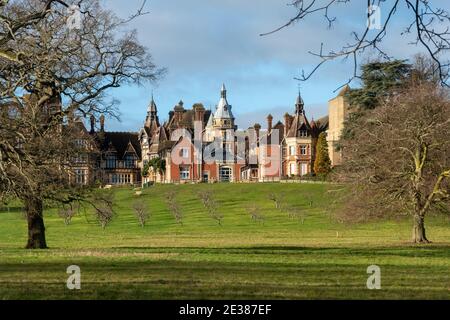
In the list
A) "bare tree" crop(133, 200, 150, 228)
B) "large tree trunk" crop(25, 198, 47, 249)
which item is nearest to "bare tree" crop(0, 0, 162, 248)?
"large tree trunk" crop(25, 198, 47, 249)

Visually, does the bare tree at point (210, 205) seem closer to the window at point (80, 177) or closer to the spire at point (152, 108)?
the window at point (80, 177)

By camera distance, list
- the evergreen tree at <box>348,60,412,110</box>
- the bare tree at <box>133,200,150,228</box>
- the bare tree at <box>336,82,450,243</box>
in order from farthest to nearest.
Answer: the evergreen tree at <box>348,60,412,110</box>
the bare tree at <box>133,200,150,228</box>
the bare tree at <box>336,82,450,243</box>

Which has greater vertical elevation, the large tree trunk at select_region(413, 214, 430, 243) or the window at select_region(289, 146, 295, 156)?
the window at select_region(289, 146, 295, 156)

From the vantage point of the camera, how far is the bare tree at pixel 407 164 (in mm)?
30609

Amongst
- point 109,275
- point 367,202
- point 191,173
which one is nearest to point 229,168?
point 191,173

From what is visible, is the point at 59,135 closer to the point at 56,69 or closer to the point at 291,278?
the point at 56,69

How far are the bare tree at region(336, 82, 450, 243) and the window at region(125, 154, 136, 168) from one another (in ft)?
279

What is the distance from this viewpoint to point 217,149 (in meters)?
104

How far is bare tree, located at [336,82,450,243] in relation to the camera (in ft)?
100

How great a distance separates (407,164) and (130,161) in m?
87.5

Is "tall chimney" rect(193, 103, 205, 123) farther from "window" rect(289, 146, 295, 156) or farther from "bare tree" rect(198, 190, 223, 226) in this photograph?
"bare tree" rect(198, 190, 223, 226)

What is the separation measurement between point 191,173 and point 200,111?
14751mm

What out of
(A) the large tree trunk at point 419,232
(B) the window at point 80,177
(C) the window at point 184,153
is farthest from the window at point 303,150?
(B) the window at point 80,177

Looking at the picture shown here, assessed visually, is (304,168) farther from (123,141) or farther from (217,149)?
(123,141)
